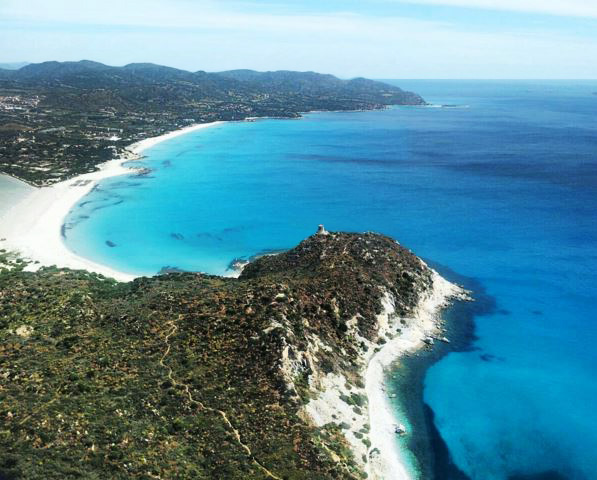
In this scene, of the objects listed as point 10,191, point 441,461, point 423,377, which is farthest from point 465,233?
point 10,191

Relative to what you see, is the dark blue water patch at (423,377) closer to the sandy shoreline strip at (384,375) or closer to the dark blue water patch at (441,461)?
the dark blue water patch at (441,461)

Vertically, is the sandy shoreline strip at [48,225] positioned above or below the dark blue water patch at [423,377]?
above

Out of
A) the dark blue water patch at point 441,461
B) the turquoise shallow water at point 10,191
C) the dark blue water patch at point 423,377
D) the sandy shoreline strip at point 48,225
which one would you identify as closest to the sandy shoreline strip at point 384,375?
the dark blue water patch at point 423,377

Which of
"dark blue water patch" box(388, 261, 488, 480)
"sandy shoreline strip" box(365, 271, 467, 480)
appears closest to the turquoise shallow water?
"sandy shoreline strip" box(365, 271, 467, 480)

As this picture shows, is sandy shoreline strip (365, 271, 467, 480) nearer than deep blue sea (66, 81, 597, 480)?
Yes

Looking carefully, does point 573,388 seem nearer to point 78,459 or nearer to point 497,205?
point 78,459

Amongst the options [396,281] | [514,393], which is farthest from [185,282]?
[514,393]

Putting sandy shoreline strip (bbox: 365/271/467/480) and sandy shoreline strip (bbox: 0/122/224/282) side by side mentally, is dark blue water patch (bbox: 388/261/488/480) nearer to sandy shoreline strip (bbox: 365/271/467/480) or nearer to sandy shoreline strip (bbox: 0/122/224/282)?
sandy shoreline strip (bbox: 365/271/467/480)

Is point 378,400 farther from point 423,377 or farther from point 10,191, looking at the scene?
point 10,191
